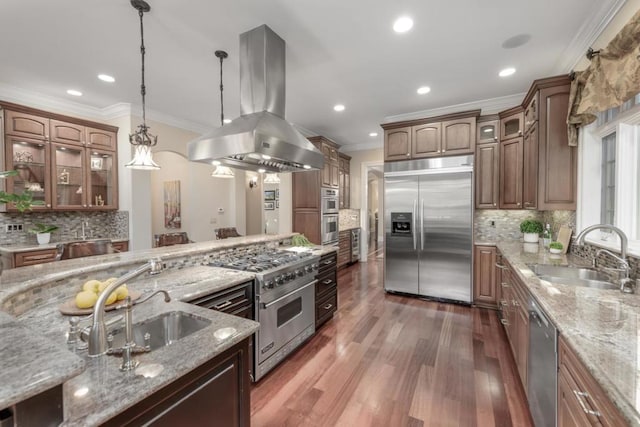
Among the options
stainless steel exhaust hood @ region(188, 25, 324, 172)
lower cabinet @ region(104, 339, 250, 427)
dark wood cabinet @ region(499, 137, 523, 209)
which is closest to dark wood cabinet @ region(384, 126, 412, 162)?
dark wood cabinet @ region(499, 137, 523, 209)

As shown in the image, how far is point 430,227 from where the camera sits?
3.94 m

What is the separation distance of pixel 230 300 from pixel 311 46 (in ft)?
7.79

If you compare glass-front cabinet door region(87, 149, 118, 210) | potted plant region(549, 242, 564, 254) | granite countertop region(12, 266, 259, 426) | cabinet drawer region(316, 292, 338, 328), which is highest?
glass-front cabinet door region(87, 149, 118, 210)

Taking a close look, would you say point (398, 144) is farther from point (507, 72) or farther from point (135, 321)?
point (135, 321)

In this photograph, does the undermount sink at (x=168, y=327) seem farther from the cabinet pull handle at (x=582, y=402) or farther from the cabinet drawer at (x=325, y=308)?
the cabinet drawer at (x=325, y=308)

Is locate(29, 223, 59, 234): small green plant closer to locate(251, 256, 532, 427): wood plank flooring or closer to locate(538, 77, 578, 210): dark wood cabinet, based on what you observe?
locate(251, 256, 532, 427): wood plank flooring

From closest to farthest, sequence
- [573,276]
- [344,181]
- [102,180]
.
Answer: [573,276], [102,180], [344,181]

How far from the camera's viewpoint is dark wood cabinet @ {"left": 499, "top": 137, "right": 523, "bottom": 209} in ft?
11.5

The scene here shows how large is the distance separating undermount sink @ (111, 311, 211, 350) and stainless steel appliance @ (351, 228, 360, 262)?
520cm

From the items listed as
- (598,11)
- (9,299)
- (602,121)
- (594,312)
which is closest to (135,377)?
(9,299)

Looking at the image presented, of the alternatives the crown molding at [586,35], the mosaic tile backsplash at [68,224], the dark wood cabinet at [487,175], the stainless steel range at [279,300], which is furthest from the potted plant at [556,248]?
the mosaic tile backsplash at [68,224]

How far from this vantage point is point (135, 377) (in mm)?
889

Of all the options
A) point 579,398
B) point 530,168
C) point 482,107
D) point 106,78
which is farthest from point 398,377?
point 106,78

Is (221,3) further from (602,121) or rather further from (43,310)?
(602,121)
